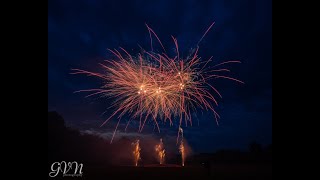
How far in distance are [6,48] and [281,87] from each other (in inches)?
383

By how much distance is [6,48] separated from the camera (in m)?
9.10

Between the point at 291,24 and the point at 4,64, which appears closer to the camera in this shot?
the point at 4,64

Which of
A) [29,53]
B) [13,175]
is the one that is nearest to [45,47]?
[29,53]

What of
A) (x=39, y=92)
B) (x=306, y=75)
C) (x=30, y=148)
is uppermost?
(x=306, y=75)

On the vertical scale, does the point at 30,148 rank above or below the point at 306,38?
below

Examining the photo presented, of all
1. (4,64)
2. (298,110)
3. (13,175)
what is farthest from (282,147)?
(4,64)

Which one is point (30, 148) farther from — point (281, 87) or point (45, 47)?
point (281, 87)

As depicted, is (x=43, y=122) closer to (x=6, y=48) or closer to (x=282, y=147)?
(x=6, y=48)

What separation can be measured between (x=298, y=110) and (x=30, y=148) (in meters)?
9.46

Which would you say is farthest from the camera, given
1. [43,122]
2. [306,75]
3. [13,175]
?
[306,75]

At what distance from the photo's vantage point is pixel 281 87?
436 inches

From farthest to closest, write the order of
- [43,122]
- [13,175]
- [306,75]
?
1. [306,75]
2. [43,122]
3. [13,175]

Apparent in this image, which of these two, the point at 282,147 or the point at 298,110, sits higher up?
the point at 298,110

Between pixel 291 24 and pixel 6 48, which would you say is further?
pixel 291 24
